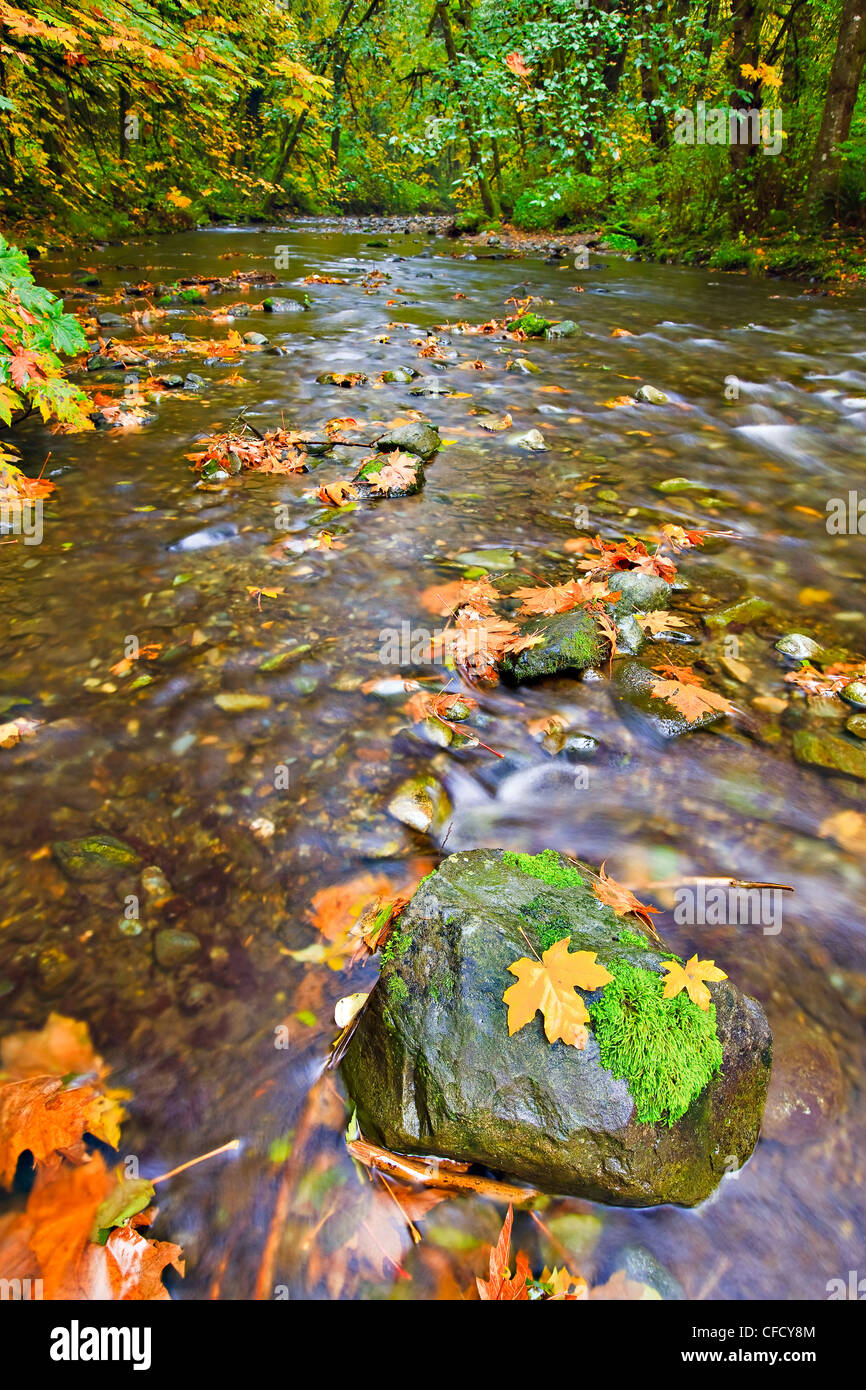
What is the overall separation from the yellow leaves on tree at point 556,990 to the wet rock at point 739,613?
2.00 metres

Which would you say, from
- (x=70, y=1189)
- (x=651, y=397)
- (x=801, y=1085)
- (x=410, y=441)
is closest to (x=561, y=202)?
(x=651, y=397)

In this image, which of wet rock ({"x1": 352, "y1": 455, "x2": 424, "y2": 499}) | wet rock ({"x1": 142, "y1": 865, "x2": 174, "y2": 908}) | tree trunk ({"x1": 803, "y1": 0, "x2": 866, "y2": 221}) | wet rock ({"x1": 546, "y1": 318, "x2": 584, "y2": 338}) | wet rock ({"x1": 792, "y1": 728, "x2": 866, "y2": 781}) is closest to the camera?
wet rock ({"x1": 142, "y1": 865, "x2": 174, "y2": 908})

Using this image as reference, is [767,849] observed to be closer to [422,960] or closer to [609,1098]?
[609,1098]

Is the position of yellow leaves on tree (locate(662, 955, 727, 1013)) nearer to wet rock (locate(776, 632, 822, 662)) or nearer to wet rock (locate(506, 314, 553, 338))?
wet rock (locate(776, 632, 822, 662))

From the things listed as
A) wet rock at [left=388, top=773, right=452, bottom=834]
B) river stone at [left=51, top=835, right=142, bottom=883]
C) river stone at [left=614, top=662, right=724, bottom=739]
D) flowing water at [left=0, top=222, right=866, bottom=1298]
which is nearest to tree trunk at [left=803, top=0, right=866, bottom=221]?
flowing water at [left=0, top=222, right=866, bottom=1298]

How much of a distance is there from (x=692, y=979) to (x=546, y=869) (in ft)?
1.43

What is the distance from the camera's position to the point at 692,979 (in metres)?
1.44

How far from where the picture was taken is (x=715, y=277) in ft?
38.7

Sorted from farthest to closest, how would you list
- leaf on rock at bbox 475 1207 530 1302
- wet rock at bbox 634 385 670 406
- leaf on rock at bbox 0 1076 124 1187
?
wet rock at bbox 634 385 670 406 → leaf on rock at bbox 0 1076 124 1187 → leaf on rock at bbox 475 1207 530 1302

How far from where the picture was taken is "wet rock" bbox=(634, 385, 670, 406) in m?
5.71

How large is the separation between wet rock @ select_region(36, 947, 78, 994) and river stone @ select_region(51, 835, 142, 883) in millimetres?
225

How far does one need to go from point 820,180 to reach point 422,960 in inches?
552

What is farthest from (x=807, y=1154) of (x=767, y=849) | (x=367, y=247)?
(x=367, y=247)

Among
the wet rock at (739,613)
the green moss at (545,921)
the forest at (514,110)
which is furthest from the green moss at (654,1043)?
the forest at (514,110)
